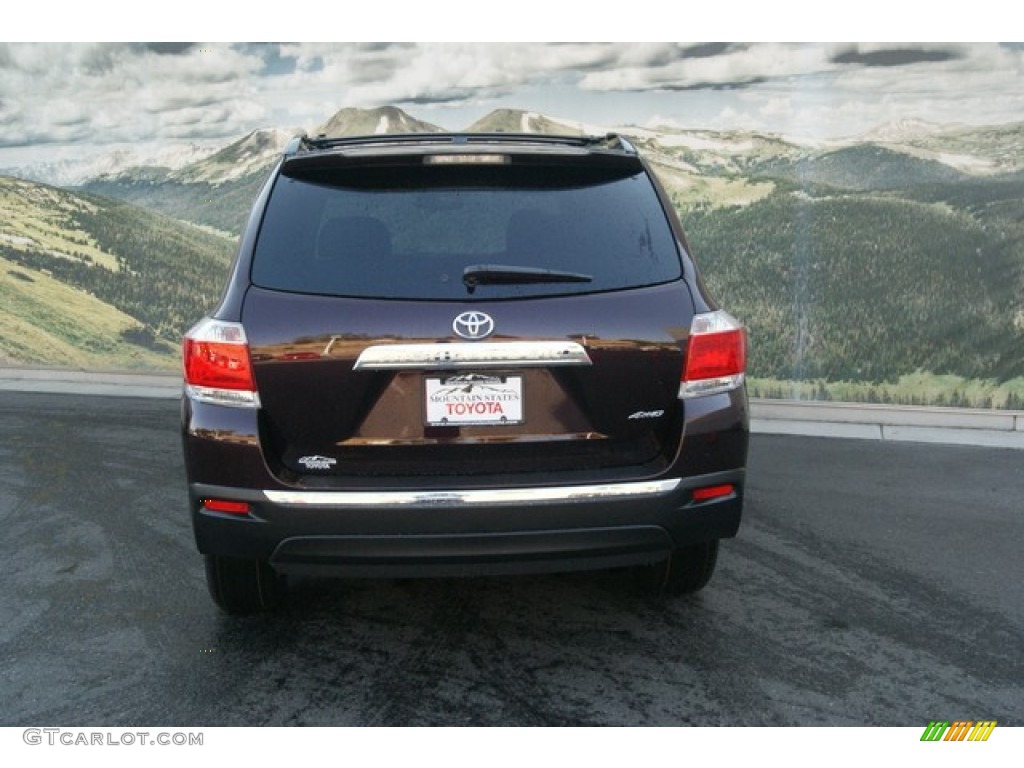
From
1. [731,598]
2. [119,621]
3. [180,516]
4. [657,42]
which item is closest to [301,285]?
[119,621]

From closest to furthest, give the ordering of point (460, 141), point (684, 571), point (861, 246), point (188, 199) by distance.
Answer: point (460, 141)
point (684, 571)
point (861, 246)
point (188, 199)

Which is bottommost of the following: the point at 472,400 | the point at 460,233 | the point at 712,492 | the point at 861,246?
the point at 861,246

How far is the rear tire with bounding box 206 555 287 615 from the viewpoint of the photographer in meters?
3.94

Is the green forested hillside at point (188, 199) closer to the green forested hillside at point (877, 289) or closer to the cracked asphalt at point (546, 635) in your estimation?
the green forested hillside at point (877, 289)

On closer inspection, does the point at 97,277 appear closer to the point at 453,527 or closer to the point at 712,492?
the point at 453,527

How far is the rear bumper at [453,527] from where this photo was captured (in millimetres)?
3367

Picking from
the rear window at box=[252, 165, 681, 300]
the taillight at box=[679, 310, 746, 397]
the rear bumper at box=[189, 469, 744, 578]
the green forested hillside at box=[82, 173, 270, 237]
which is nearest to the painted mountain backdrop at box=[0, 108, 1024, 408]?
the green forested hillside at box=[82, 173, 270, 237]

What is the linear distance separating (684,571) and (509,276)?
147 centimetres

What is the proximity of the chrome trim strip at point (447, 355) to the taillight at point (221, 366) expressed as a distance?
359 millimetres

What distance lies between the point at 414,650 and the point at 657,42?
276 inches

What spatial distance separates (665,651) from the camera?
3.83m

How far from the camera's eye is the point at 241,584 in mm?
4000

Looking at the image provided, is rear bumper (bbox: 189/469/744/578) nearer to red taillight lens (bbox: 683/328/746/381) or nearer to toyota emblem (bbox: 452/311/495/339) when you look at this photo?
red taillight lens (bbox: 683/328/746/381)
